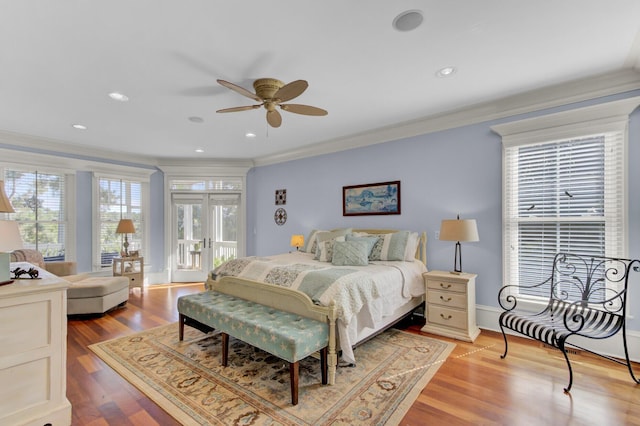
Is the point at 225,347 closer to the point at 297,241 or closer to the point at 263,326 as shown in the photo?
the point at 263,326

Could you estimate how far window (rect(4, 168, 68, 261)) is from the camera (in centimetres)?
447

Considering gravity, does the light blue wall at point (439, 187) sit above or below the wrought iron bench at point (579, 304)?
above

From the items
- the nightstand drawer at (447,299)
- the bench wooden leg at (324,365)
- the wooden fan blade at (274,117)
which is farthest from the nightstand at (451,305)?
the wooden fan blade at (274,117)

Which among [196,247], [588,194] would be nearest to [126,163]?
[196,247]

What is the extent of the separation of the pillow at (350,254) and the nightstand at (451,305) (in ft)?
2.49

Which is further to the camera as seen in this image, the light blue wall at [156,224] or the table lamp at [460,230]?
the light blue wall at [156,224]

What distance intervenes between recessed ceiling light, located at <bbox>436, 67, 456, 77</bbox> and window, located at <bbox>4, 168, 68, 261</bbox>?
5906 millimetres

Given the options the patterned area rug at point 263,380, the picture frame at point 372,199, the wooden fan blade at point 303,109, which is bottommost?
the patterned area rug at point 263,380

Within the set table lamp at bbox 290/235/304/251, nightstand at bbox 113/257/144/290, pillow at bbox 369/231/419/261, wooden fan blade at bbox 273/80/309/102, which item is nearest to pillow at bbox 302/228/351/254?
table lamp at bbox 290/235/304/251

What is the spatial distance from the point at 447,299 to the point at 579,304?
3.83 ft

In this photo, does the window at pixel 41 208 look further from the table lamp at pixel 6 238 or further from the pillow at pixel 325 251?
the pillow at pixel 325 251

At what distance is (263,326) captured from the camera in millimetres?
2297

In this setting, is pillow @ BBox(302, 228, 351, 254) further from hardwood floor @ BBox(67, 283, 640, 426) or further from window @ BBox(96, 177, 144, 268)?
window @ BBox(96, 177, 144, 268)

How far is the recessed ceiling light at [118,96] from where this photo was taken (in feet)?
10.00
